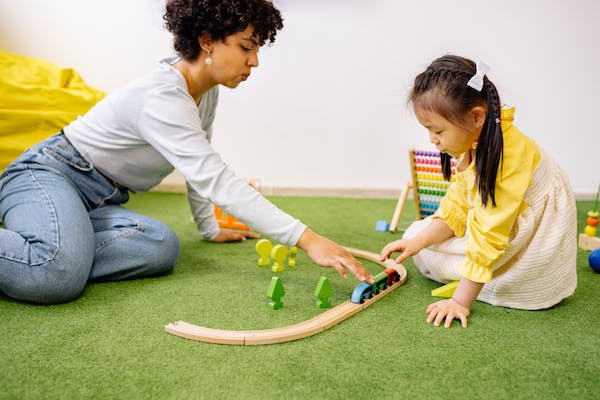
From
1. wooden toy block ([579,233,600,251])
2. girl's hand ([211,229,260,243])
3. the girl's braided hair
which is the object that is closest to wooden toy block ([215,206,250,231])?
girl's hand ([211,229,260,243])

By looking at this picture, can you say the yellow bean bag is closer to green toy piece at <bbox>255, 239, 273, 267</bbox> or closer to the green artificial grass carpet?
the green artificial grass carpet

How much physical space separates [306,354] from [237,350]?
129 millimetres

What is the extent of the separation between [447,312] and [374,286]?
0.58 feet

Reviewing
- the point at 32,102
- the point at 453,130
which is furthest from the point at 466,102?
the point at 32,102

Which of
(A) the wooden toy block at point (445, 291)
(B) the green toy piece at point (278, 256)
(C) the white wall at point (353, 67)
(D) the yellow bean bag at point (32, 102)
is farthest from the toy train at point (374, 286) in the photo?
(D) the yellow bean bag at point (32, 102)

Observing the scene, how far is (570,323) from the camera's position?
43.1 inches

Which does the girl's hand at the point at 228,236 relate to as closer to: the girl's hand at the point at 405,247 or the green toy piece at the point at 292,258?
the green toy piece at the point at 292,258

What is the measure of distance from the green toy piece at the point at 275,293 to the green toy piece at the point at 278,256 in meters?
0.24

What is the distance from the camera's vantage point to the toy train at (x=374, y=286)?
3.75ft

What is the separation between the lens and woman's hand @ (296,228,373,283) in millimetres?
1072

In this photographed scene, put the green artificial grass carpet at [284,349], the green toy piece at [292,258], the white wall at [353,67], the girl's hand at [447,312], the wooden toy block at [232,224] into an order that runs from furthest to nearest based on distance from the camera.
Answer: the white wall at [353,67] < the wooden toy block at [232,224] < the green toy piece at [292,258] < the girl's hand at [447,312] < the green artificial grass carpet at [284,349]

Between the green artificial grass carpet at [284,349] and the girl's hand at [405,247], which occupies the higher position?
the girl's hand at [405,247]

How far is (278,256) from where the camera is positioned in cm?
139

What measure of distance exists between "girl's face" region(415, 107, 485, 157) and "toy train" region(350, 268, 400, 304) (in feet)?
1.13
